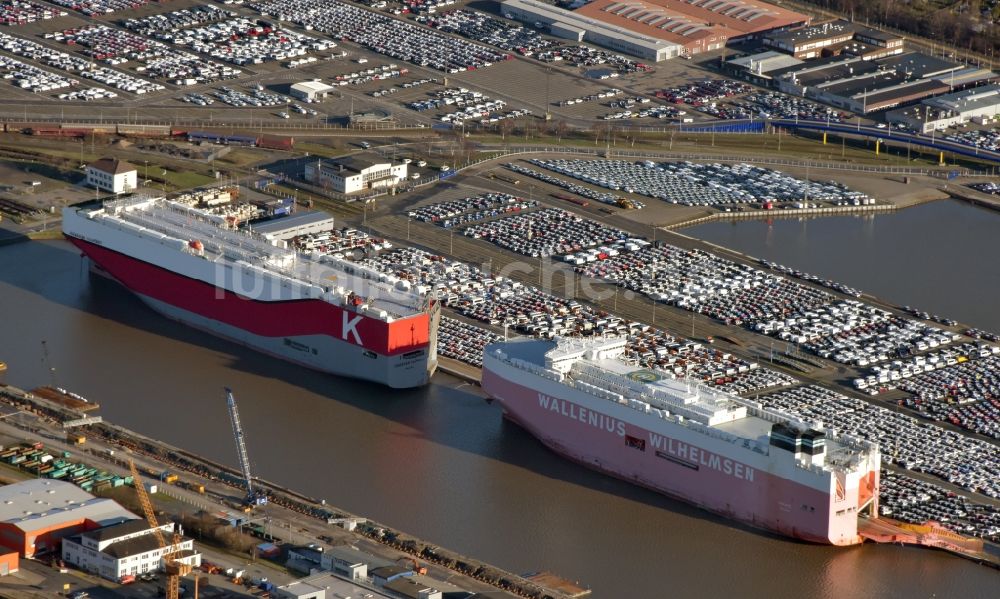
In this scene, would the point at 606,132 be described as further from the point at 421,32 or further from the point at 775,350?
the point at 775,350

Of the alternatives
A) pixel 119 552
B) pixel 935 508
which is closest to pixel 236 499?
pixel 119 552

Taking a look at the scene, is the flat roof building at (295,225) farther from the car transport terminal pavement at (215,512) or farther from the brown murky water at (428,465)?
the car transport terminal pavement at (215,512)

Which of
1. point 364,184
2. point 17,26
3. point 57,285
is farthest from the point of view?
point 17,26

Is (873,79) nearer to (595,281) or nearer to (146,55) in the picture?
(595,281)

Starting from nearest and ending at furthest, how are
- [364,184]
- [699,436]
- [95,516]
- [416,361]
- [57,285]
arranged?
[95,516] < [699,436] < [416,361] < [57,285] < [364,184]

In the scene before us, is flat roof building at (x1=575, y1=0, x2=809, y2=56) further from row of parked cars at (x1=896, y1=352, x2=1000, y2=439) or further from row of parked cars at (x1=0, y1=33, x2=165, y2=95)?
row of parked cars at (x1=896, y1=352, x2=1000, y2=439)

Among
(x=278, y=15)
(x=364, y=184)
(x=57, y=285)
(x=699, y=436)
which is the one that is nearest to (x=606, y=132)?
(x=364, y=184)
